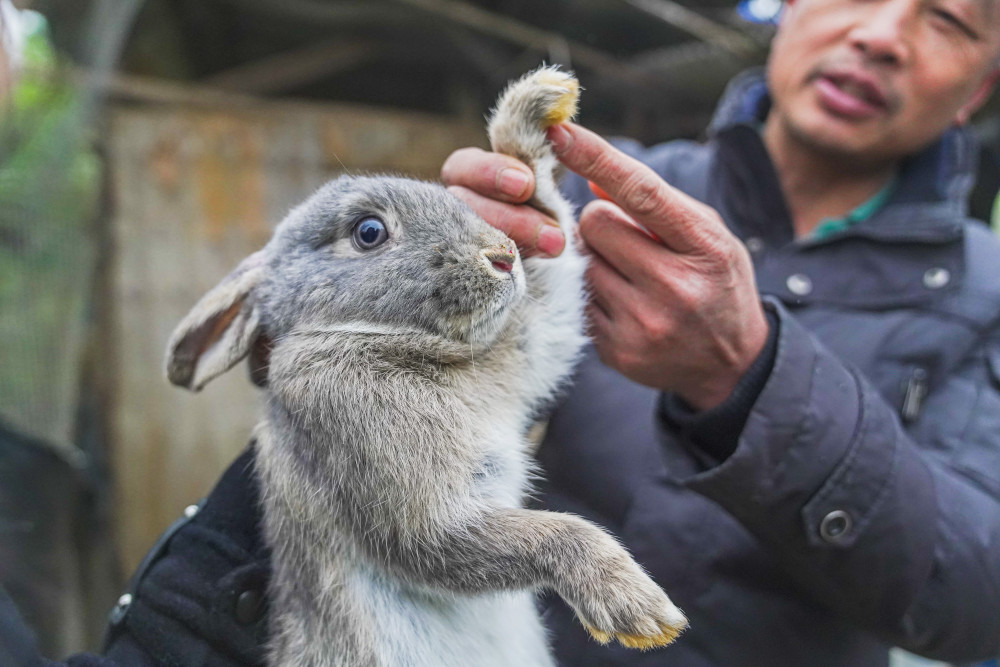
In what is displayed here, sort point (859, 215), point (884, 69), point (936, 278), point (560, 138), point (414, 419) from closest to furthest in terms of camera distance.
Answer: point (414, 419)
point (560, 138)
point (936, 278)
point (884, 69)
point (859, 215)

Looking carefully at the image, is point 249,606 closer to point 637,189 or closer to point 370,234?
point 370,234

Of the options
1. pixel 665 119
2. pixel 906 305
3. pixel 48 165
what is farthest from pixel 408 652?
pixel 665 119

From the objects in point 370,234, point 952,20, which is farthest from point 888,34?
point 370,234

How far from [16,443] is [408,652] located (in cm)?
98

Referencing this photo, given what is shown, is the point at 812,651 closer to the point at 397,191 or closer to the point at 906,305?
the point at 906,305

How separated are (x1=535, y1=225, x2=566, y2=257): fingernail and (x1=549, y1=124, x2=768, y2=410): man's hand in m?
0.07

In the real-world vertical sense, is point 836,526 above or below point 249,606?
above

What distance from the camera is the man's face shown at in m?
1.95

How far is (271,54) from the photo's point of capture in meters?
3.65

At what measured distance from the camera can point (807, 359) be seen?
1.48 m

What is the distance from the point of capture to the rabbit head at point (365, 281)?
4.27 ft

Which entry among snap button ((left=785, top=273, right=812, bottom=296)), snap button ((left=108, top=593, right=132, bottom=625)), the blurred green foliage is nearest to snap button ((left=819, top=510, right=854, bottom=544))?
snap button ((left=785, top=273, right=812, bottom=296))

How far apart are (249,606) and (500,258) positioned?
2.53 ft

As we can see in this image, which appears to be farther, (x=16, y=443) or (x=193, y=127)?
(x=193, y=127)
